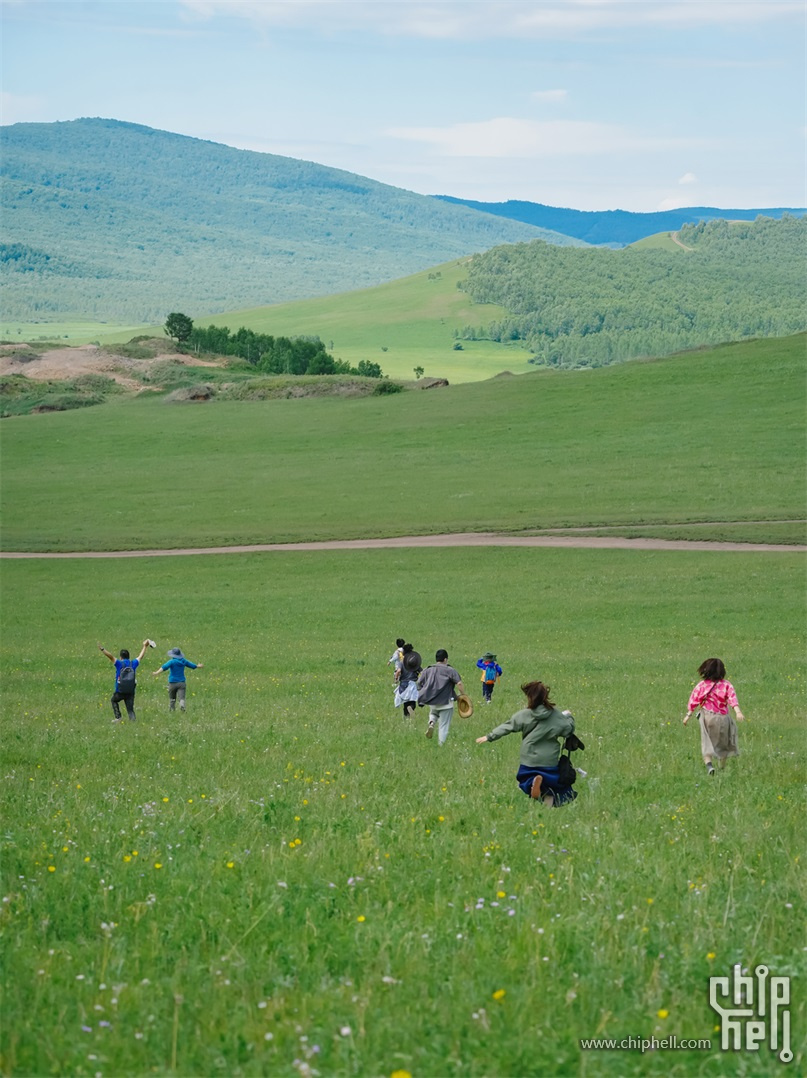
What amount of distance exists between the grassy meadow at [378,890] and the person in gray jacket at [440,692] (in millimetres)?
419

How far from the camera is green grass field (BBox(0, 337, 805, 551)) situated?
190ft

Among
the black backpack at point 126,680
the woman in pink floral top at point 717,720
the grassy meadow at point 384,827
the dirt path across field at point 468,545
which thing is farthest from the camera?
the dirt path across field at point 468,545

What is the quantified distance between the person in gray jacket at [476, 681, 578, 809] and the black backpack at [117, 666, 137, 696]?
10819mm

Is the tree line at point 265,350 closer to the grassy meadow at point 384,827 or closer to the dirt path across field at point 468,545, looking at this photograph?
the dirt path across field at point 468,545

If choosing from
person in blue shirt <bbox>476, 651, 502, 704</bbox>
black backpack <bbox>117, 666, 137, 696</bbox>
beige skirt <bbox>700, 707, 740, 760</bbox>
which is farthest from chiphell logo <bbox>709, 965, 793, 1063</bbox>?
person in blue shirt <bbox>476, 651, 502, 704</bbox>

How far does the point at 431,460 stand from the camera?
75.6 m

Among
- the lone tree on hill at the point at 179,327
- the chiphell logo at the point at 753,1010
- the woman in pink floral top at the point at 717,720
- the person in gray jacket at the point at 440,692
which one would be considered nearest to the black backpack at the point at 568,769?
the woman in pink floral top at the point at 717,720

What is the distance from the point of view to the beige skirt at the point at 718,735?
1488 centimetres

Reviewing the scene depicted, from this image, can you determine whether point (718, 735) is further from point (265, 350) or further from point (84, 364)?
point (265, 350)

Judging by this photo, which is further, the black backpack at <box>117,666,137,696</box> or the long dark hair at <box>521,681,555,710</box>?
the black backpack at <box>117,666,137,696</box>

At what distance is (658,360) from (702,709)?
281 ft

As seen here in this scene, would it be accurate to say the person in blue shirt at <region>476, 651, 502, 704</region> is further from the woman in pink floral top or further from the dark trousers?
the woman in pink floral top

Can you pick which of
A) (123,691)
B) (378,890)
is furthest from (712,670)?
(123,691)

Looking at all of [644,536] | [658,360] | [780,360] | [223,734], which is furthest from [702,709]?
[658,360]
